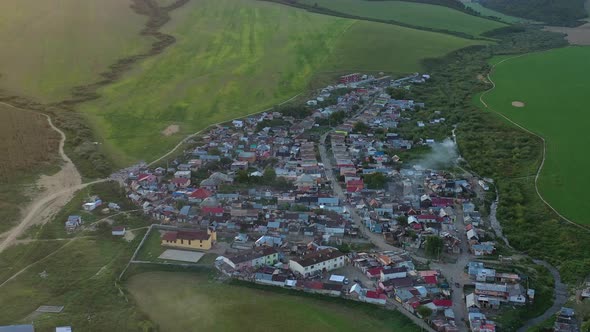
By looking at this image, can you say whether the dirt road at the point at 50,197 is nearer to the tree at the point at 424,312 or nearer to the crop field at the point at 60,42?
the crop field at the point at 60,42

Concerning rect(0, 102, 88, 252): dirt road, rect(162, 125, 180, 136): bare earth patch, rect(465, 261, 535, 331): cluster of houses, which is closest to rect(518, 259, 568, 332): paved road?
rect(465, 261, 535, 331): cluster of houses

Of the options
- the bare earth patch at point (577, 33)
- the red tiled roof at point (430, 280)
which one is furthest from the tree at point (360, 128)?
the bare earth patch at point (577, 33)

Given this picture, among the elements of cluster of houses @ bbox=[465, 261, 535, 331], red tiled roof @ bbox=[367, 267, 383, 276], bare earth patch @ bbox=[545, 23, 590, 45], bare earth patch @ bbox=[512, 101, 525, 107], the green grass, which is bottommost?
red tiled roof @ bbox=[367, 267, 383, 276]

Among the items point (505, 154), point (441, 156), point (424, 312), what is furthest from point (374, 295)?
point (505, 154)

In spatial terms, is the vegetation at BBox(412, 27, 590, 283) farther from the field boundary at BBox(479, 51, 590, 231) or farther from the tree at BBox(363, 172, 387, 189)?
the tree at BBox(363, 172, 387, 189)

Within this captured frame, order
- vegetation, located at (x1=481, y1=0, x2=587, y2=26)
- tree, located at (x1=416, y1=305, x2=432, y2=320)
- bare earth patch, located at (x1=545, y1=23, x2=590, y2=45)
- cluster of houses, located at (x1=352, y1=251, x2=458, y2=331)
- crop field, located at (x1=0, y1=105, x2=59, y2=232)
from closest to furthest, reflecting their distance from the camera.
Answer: tree, located at (x1=416, y1=305, x2=432, y2=320), cluster of houses, located at (x1=352, y1=251, x2=458, y2=331), crop field, located at (x1=0, y1=105, x2=59, y2=232), bare earth patch, located at (x1=545, y1=23, x2=590, y2=45), vegetation, located at (x1=481, y1=0, x2=587, y2=26)

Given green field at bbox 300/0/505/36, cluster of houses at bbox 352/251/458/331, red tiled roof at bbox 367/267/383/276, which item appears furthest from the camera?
green field at bbox 300/0/505/36
